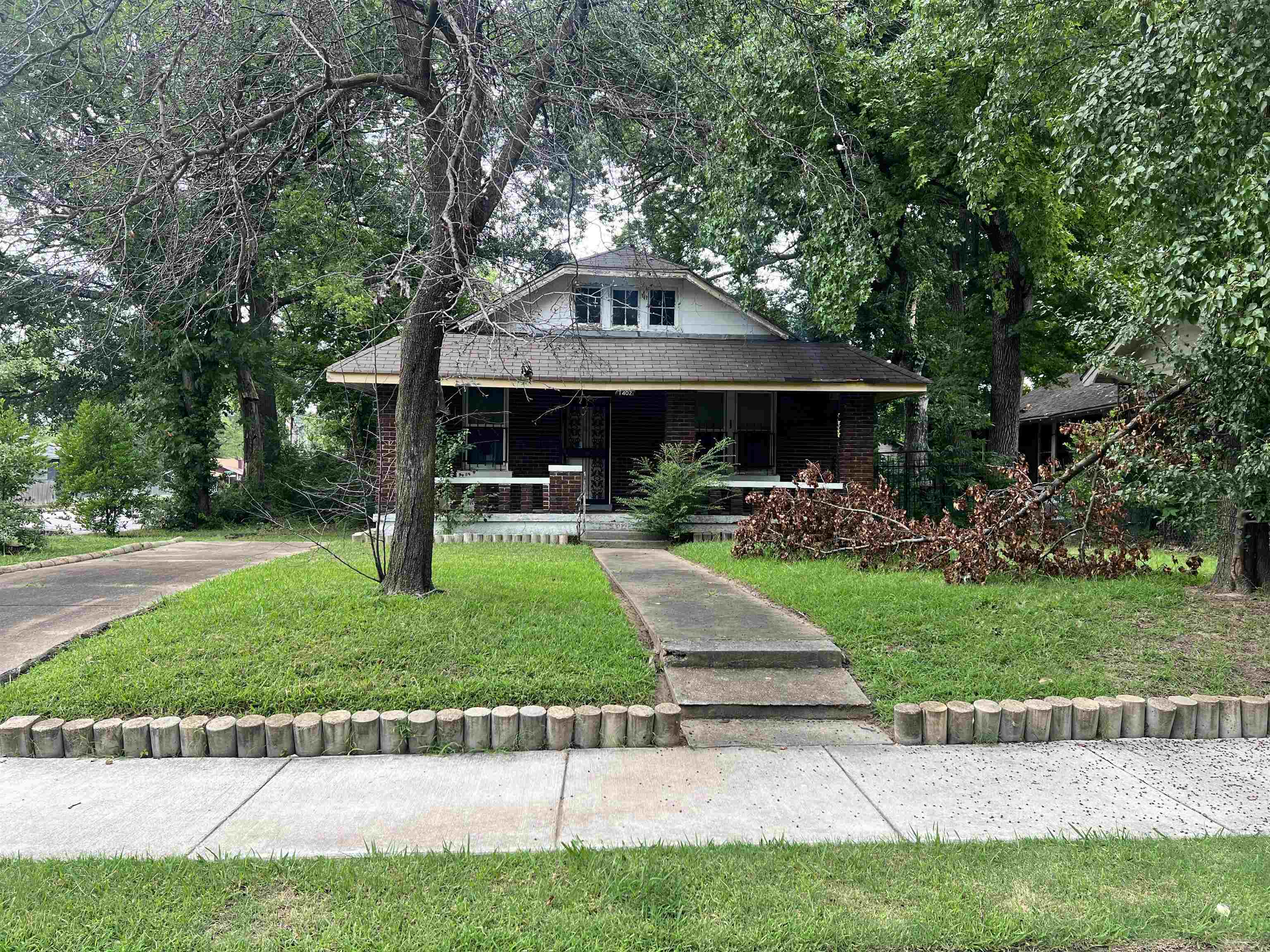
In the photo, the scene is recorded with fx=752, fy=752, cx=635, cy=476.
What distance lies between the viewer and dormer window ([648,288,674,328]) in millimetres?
16391

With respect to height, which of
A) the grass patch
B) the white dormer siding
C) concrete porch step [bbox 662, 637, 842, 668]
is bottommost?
the grass patch

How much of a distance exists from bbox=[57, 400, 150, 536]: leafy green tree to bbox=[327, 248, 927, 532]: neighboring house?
16.0ft

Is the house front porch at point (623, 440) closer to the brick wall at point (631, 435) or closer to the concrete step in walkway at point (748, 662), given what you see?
the brick wall at point (631, 435)

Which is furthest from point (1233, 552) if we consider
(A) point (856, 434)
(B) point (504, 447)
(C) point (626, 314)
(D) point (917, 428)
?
(B) point (504, 447)

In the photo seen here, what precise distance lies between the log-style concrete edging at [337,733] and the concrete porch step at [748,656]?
92cm

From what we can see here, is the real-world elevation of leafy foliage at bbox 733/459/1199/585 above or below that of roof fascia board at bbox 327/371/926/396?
below

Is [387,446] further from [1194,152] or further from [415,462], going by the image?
[1194,152]

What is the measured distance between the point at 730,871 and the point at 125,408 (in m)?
22.8

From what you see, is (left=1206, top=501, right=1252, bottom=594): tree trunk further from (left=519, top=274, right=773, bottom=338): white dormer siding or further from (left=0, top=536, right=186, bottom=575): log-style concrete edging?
(left=0, top=536, right=186, bottom=575): log-style concrete edging

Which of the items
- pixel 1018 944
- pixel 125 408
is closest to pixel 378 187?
pixel 1018 944

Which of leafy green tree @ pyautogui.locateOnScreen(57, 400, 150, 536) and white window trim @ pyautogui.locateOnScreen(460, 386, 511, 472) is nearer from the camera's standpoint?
white window trim @ pyautogui.locateOnScreen(460, 386, 511, 472)

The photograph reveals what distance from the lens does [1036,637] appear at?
5.44m

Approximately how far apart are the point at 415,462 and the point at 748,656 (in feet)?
10.7

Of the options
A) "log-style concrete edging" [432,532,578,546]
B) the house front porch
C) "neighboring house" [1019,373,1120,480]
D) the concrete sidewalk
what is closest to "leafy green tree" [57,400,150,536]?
the house front porch
